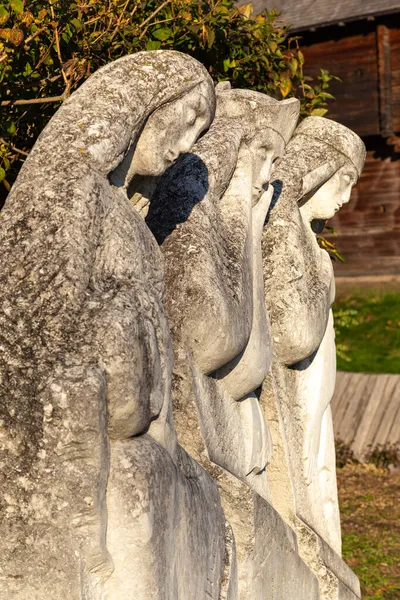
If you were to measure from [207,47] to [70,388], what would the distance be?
10.5ft

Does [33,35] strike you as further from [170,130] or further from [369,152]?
[369,152]

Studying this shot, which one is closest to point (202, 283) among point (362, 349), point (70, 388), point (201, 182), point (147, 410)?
point (201, 182)

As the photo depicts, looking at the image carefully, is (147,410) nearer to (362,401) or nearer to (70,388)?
(70,388)

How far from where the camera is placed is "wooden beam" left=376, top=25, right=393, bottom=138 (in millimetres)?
19422

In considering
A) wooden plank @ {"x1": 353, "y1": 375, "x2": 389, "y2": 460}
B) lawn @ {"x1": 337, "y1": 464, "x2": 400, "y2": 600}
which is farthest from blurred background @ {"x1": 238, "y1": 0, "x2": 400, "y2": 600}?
lawn @ {"x1": 337, "y1": 464, "x2": 400, "y2": 600}

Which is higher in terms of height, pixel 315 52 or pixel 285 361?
pixel 285 361

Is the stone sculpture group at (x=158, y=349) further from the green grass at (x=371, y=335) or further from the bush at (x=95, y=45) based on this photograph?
the green grass at (x=371, y=335)

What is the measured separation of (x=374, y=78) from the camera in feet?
64.8

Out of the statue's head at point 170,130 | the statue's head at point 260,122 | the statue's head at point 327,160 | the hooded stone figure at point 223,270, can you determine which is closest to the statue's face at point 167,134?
the statue's head at point 170,130

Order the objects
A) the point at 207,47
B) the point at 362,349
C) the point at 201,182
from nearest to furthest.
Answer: the point at 201,182, the point at 207,47, the point at 362,349

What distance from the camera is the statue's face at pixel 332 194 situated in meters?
4.89

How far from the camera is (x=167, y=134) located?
3.12 metres

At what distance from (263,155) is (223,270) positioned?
0.77 metres

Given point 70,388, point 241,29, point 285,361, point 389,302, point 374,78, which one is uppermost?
point 70,388
